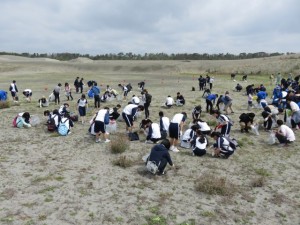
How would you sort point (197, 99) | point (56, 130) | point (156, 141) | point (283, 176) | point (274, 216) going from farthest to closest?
point (197, 99), point (56, 130), point (156, 141), point (283, 176), point (274, 216)

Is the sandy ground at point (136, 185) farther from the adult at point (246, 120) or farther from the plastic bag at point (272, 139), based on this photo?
the adult at point (246, 120)

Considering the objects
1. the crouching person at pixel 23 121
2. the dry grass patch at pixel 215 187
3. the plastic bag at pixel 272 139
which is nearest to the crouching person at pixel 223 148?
the dry grass patch at pixel 215 187

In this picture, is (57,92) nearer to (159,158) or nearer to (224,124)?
(224,124)

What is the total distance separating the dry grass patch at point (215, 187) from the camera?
352 inches

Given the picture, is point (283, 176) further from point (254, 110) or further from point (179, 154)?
point (254, 110)

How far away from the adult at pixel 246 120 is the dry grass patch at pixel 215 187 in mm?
6126

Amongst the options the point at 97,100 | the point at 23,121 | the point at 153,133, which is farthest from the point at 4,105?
the point at 153,133

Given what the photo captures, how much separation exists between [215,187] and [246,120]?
22.6 ft

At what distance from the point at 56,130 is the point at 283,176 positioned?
9953mm

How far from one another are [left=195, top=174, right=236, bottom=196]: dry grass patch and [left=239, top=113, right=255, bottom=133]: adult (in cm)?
613

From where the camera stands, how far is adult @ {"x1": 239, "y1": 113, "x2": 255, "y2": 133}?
1505 centimetres

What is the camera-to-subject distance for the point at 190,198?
871 cm

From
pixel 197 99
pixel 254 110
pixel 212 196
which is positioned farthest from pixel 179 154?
pixel 197 99

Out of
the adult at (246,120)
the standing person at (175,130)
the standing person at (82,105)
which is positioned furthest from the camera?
the standing person at (82,105)
